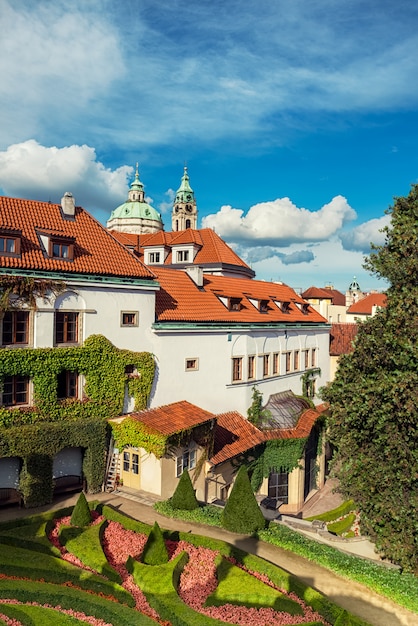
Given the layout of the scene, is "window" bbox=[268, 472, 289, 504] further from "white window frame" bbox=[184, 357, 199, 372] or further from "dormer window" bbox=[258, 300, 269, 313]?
"dormer window" bbox=[258, 300, 269, 313]

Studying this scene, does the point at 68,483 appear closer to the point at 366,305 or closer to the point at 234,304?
the point at 234,304

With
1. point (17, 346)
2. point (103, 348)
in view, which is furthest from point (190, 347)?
point (17, 346)

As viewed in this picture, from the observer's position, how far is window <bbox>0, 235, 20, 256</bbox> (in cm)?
2055

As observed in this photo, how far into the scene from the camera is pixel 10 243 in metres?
20.8

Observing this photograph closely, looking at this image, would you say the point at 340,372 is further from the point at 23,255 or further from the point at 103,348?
the point at 23,255

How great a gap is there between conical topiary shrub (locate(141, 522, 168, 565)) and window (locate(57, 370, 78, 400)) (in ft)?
31.1

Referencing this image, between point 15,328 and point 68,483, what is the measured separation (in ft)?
28.4

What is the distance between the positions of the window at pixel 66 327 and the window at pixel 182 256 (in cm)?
2636

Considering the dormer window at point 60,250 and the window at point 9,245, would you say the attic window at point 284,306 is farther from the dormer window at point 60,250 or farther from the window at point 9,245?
the window at point 9,245

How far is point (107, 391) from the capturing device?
23688 mm

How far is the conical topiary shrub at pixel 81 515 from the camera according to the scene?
1805 centimetres

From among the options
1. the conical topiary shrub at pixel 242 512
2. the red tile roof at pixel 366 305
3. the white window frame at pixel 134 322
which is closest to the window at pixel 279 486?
the conical topiary shrub at pixel 242 512

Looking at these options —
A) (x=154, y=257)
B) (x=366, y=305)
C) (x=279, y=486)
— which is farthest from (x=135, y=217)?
(x=279, y=486)

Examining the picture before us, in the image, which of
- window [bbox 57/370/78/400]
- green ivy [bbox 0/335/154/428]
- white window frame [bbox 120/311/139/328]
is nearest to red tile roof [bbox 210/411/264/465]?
green ivy [bbox 0/335/154/428]
